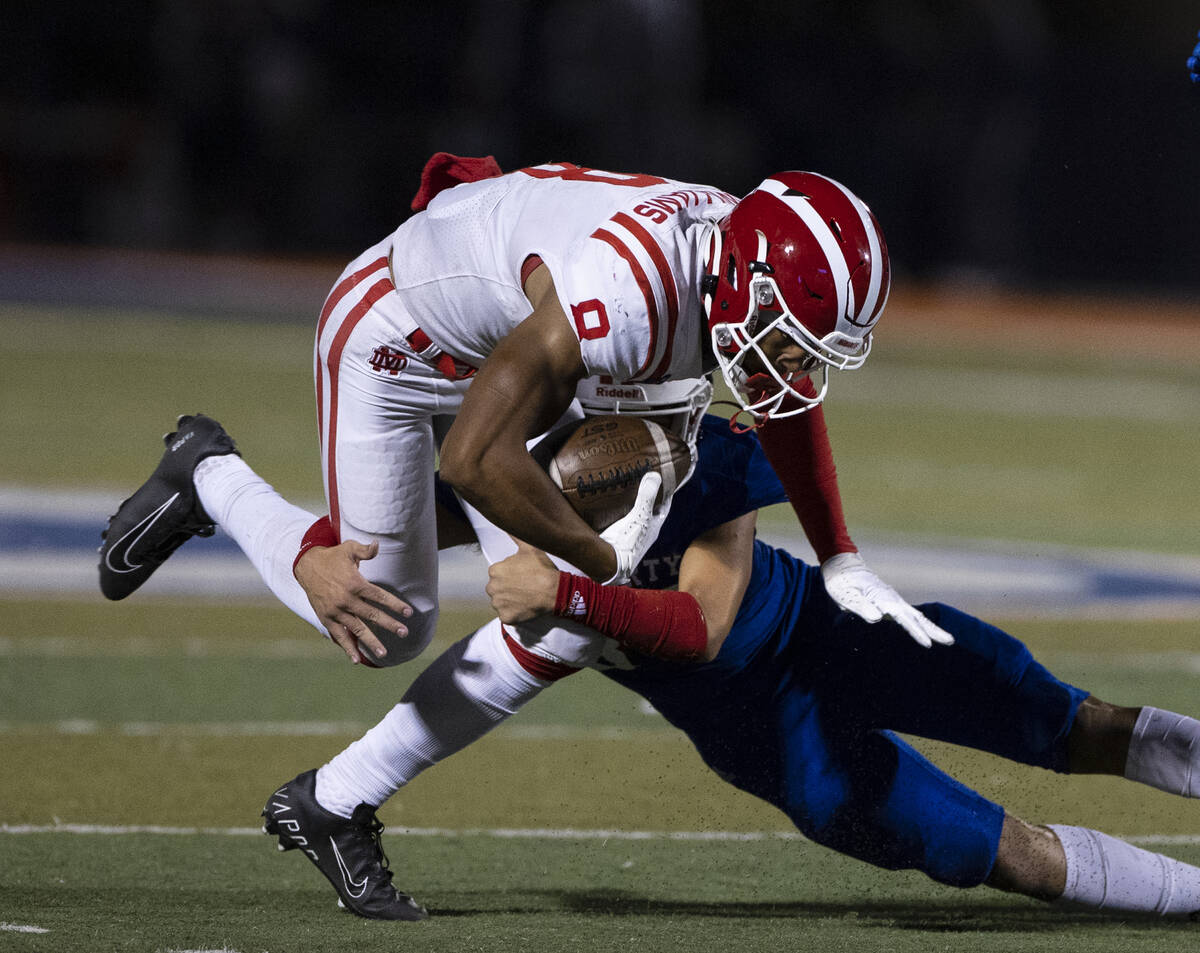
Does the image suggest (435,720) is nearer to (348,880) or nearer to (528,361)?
(348,880)

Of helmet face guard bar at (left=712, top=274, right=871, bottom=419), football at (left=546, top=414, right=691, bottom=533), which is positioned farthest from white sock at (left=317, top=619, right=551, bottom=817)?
helmet face guard bar at (left=712, top=274, right=871, bottom=419)

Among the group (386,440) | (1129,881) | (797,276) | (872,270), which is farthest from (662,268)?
(1129,881)

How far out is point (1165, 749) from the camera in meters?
3.54

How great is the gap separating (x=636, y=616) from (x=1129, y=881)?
1128mm

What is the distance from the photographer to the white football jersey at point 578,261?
3193 mm

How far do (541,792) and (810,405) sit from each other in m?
1.57

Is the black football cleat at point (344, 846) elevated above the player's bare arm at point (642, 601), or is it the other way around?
the player's bare arm at point (642, 601)

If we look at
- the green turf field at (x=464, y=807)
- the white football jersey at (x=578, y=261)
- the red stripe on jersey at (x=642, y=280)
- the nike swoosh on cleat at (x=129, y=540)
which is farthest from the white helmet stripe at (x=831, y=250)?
the nike swoosh on cleat at (x=129, y=540)

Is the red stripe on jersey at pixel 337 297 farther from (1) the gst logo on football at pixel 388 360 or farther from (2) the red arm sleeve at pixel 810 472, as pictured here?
(2) the red arm sleeve at pixel 810 472

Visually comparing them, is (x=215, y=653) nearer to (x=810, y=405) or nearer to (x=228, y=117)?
(x=810, y=405)

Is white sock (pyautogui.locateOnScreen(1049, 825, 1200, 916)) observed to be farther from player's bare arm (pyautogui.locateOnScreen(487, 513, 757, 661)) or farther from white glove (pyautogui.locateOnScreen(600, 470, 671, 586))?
white glove (pyautogui.locateOnScreen(600, 470, 671, 586))

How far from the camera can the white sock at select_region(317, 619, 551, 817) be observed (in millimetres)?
3584

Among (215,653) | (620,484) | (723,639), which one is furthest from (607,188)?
(215,653)

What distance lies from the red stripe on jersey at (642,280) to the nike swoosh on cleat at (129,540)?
1.62 m
